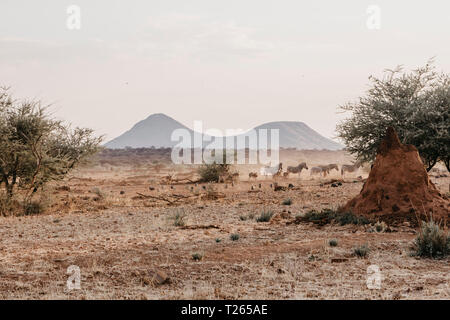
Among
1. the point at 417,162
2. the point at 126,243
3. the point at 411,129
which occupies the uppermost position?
the point at 411,129

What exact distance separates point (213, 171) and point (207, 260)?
22.6 meters

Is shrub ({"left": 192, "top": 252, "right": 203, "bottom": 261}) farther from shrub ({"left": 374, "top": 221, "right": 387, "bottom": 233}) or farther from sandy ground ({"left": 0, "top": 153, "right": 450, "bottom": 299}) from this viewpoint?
shrub ({"left": 374, "top": 221, "right": 387, "bottom": 233})

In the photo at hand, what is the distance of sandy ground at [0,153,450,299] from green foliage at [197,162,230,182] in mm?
15687

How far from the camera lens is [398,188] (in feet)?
41.9

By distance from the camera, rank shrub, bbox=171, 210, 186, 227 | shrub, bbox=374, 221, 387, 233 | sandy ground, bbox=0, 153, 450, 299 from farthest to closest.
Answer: shrub, bbox=171, 210, 186, 227 < shrub, bbox=374, 221, 387, 233 < sandy ground, bbox=0, 153, 450, 299

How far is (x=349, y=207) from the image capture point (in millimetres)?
13594

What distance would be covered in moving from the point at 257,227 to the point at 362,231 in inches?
108

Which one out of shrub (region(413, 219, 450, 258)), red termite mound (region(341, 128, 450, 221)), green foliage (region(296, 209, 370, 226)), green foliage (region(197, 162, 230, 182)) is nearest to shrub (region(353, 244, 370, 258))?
shrub (region(413, 219, 450, 258))

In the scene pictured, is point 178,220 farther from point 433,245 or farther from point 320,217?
point 433,245

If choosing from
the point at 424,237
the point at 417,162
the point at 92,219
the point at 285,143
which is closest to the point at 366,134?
the point at 417,162

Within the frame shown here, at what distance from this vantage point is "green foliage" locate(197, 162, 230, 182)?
102 ft

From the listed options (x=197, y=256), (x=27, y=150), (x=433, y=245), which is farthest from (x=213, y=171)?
(x=433, y=245)
